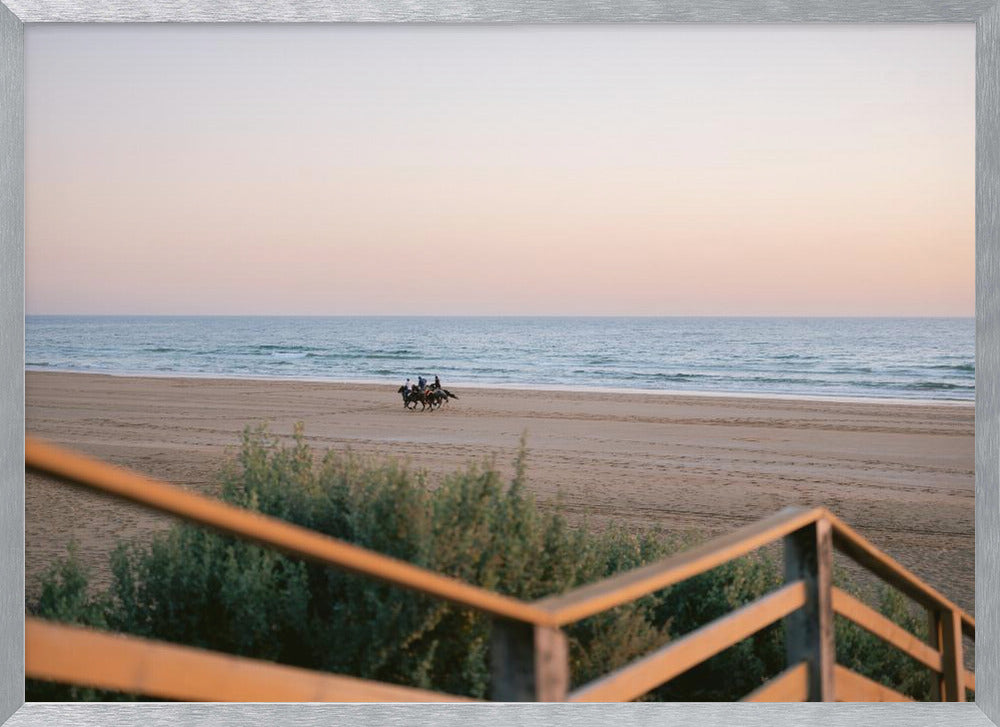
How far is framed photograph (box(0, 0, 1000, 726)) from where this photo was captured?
1856 millimetres

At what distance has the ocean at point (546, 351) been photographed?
406 cm

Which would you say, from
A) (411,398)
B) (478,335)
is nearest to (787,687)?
(478,335)

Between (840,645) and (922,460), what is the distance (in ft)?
10.6

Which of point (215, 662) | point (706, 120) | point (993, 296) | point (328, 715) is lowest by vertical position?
point (328, 715)

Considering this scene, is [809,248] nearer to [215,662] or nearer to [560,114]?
[560,114]

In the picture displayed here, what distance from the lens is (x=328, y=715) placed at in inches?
84.7

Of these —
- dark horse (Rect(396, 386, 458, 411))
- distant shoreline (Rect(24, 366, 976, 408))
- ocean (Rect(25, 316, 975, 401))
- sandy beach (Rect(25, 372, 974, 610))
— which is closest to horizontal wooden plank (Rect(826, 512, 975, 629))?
ocean (Rect(25, 316, 975, 401))

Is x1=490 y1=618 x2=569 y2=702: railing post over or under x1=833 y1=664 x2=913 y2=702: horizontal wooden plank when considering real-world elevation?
over

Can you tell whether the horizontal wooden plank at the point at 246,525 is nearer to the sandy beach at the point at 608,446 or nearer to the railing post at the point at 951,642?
the railing post at the point at 951,642

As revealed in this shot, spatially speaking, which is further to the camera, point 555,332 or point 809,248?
point 555,332

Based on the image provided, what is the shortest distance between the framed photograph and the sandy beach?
0.04 metres

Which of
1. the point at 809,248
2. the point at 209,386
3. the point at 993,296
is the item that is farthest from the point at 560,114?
the point at 209,386

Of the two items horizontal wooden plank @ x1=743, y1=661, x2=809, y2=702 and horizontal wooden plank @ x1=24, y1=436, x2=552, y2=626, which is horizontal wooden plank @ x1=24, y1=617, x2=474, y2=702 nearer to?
horizontal wooden plank @ x1=24, y1=436, x2=552, y2=626


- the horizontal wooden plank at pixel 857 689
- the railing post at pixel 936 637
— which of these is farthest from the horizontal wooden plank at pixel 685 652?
the railing post at pixel 936 637
